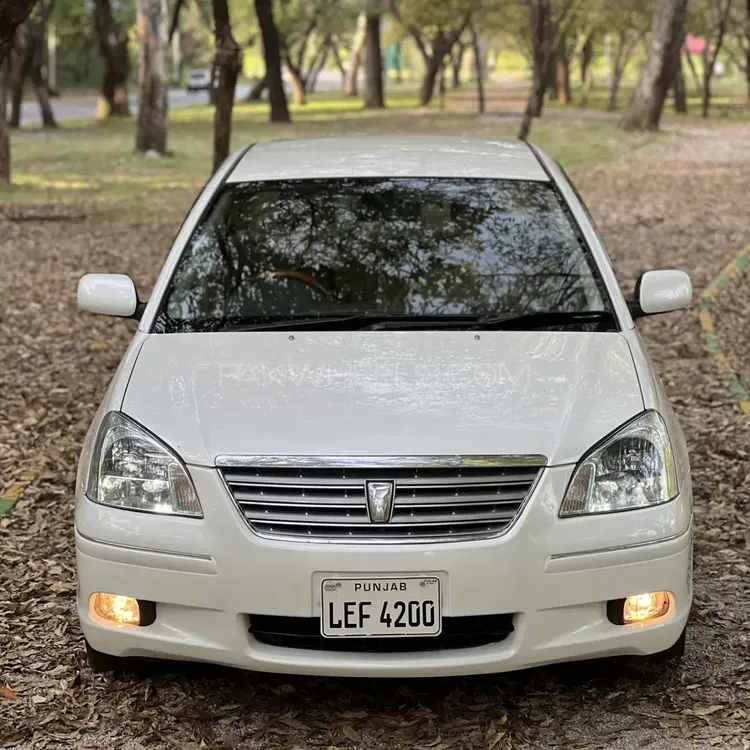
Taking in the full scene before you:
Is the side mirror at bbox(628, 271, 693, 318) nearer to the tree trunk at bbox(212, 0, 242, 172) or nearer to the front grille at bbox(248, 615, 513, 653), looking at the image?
the front grille at bbox(248, 615, 513, 653)

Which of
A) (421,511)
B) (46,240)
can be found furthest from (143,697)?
(46,240)

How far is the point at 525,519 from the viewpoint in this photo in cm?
315

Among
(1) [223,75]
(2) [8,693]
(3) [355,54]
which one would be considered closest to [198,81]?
(3) [355,54]

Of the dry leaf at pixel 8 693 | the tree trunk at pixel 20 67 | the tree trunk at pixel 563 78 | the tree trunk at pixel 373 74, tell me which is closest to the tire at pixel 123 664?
the dry leaf at pixel 8 693

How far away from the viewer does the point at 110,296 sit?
4.29 metres

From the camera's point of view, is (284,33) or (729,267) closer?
(729,267)

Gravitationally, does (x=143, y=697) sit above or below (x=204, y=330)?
below

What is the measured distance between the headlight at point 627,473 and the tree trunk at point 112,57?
34587 mm

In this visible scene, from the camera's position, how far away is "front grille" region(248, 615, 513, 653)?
10.6 ft

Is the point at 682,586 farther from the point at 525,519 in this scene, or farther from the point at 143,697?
the point at 143,697

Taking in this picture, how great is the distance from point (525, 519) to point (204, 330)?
144 centimetres

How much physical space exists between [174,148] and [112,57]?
471 inches

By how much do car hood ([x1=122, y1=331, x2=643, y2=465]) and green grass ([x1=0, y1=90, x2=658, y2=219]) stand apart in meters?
12.1

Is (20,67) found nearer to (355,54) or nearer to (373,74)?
(373,74)
